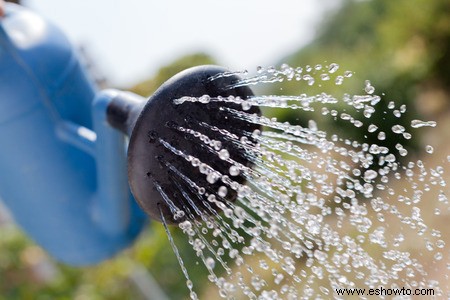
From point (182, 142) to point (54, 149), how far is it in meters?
0.66

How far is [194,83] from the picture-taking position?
86cm

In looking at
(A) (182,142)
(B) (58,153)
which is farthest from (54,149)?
(A) (182,142)

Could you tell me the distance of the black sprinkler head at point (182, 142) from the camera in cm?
84

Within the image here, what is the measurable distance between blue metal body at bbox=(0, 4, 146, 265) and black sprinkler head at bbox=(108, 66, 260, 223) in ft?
1.49

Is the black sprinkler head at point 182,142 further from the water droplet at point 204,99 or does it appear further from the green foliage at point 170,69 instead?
the green foliage at point 170,69

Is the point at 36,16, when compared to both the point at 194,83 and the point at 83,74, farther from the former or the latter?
the point at 194,83

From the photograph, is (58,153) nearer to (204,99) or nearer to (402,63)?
(204,99)

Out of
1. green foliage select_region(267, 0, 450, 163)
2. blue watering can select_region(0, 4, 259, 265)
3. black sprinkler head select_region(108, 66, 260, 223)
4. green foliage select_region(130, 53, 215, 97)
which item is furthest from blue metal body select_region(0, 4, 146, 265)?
green foliage select_region(130, 53, 215, 97)

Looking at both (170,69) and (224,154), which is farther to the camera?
(170,69)

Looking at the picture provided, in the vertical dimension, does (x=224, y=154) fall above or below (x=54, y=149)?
above

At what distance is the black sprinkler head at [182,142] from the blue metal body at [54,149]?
45 cm

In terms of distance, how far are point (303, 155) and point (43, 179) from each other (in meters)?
0.73

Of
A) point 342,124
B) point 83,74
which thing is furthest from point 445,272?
point 83,74

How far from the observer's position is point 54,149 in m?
1.44
